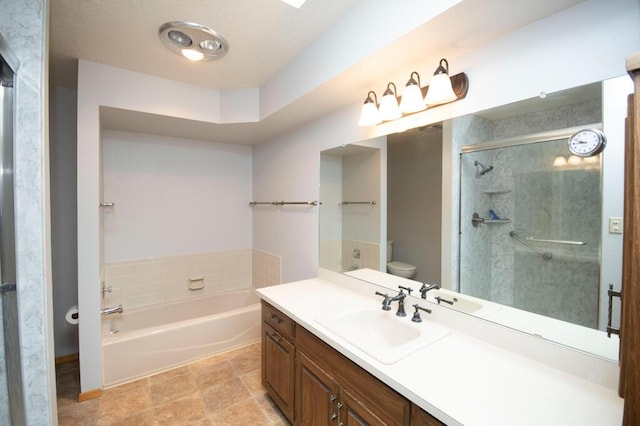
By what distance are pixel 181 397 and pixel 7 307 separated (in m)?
1.48

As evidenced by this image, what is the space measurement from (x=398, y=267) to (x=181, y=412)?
1.83 m

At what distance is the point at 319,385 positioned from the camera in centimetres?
142

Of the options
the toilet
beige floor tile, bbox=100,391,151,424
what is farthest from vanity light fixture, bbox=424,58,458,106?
beige floor tile, bbox=100,391,151,424

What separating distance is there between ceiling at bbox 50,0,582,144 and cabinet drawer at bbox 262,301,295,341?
149 cm

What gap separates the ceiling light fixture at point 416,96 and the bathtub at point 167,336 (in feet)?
7.38

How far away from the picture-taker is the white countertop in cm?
82

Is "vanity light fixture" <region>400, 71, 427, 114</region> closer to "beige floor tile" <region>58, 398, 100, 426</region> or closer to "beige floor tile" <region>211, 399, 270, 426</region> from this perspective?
"beige floor tile" <region>211, 399, 270, 426</region>

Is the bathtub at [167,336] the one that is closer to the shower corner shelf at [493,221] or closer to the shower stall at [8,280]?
the shower stall at [8,280]

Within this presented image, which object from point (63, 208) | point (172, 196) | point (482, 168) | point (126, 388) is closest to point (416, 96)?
point (482, 168)

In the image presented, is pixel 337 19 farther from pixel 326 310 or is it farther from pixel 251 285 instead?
pixel 251 285

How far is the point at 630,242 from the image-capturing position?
64 centimetres

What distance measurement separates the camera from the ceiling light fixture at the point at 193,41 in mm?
1620

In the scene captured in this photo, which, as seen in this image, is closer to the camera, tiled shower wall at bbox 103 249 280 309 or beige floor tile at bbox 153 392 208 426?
beige floor tile at bbox 153 392 208 426

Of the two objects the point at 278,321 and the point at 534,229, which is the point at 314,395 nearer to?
the point at 278,321
